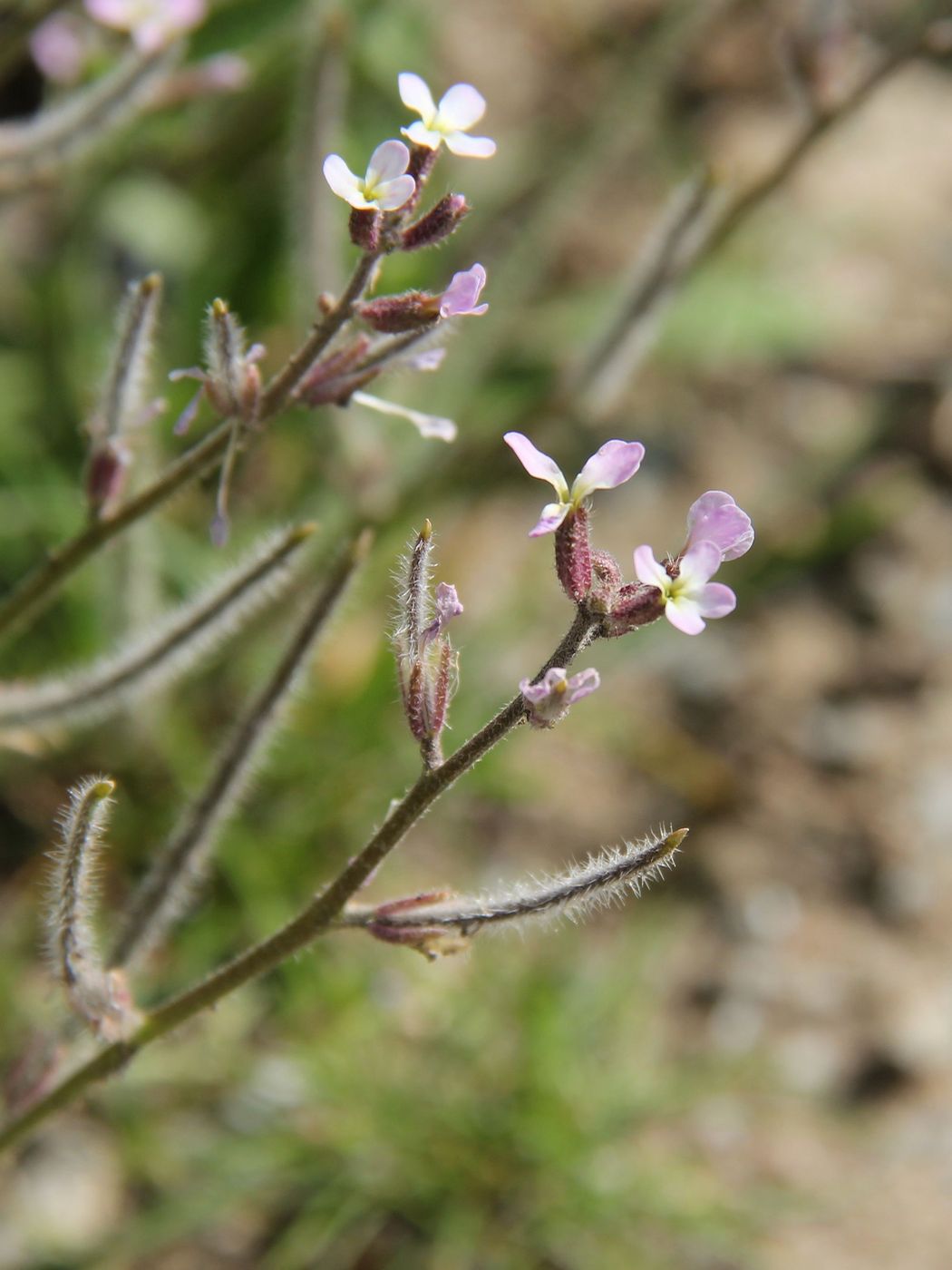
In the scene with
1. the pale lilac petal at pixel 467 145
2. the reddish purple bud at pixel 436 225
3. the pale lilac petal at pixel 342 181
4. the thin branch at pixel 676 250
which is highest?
the pale lilac petal at pixel 342 181

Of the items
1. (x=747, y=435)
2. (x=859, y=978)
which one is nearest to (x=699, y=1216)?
(x=859, y=978)

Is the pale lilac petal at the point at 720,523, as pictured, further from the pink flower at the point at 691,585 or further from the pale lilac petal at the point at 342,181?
the pale lilac petal at the point at 342,181

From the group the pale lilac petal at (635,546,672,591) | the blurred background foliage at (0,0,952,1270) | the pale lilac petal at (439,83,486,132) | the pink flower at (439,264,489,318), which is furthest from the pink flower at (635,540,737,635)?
the blurred background foliage at (0,0,952,1270)

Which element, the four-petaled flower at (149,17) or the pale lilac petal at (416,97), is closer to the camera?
the pale lilac petal at (416,97)

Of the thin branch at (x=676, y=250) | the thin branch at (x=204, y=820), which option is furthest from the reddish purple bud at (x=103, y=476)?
the thin branch at (x=676, y=250)

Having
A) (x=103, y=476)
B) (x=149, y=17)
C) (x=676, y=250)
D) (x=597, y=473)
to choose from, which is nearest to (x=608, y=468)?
(x=597, y=473)

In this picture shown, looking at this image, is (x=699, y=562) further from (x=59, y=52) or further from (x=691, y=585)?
(x=59, y=52)
